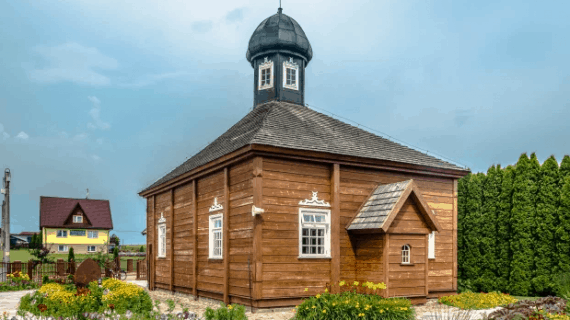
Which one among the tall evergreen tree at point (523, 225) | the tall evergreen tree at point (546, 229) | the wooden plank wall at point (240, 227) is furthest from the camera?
the tall evergreen tree at point (523, 225)

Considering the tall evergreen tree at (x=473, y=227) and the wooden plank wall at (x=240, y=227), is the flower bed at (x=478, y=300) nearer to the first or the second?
the tall evergreen tree at (x=473, y=227)

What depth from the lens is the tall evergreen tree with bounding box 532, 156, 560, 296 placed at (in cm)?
1659

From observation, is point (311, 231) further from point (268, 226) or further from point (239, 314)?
point (239, 314)

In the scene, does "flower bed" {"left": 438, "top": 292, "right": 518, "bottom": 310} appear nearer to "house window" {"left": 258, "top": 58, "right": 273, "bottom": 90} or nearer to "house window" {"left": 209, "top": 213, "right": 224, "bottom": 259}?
"house window" {"left": 209, "top": 213, "right": 224, "bottom": 259}

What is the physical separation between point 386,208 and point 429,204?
118 inches

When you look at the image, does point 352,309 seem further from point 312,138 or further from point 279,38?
point 279,38

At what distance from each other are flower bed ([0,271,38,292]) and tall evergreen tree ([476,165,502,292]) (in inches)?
693

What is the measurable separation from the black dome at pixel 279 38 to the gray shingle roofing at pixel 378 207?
23.0 ft

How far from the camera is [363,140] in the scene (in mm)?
15648

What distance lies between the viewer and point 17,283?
22953 mm

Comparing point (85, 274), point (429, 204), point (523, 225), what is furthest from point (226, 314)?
point (523, 225)

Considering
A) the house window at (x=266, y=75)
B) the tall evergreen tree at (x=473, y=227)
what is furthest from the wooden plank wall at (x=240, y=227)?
the tall evergreen tree at (x=473, y=227)

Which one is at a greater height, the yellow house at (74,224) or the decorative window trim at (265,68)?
the decorative window trim at (265,68)

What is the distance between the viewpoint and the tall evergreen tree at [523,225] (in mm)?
17016
